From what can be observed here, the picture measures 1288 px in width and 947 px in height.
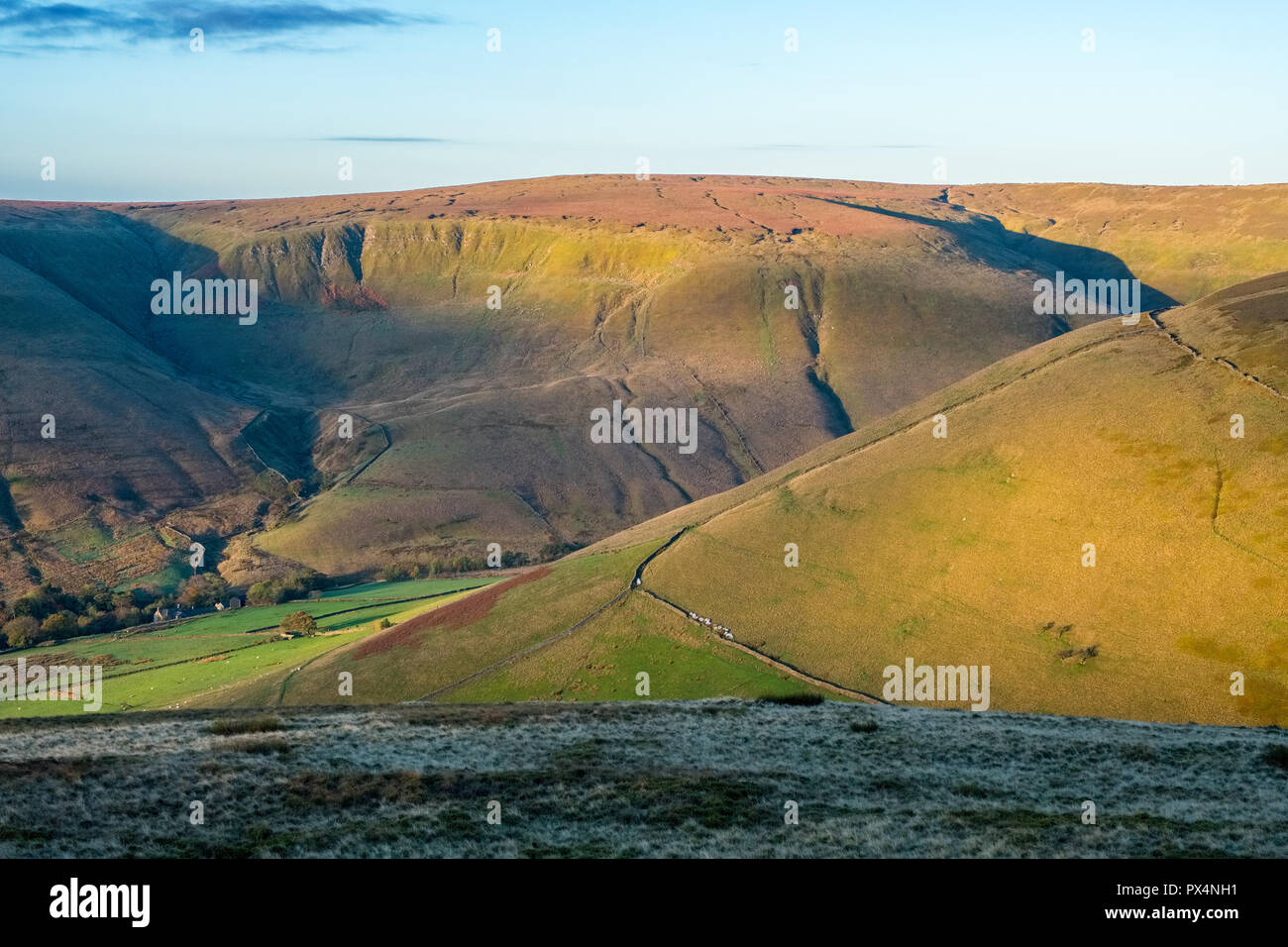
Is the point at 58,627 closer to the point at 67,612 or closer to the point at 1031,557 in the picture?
the point at 67,612

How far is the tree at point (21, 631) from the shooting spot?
343 ft

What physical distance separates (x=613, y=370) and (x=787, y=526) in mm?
127890

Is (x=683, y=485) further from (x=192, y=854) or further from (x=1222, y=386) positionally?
(x=192, y=854)

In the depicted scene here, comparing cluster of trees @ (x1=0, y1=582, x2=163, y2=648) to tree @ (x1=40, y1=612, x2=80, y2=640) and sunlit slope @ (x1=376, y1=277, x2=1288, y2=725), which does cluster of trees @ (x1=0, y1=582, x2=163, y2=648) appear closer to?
tree @ (x1=40, y1=612, x2=80, y2=640)

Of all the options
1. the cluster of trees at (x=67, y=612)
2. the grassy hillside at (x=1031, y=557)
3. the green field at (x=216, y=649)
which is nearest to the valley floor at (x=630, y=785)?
the grassy hillside at (x=1031, y=557)

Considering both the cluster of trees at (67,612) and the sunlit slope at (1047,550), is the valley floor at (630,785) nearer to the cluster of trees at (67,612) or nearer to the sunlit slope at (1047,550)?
the sunlit slope at (1047,550)

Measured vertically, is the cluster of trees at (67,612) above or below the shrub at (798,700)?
below

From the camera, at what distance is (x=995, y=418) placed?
74.4m

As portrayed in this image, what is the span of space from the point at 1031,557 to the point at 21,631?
3631 inches

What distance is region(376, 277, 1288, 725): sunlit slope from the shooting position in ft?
171

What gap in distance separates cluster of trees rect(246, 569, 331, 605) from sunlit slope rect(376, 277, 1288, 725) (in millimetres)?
52909

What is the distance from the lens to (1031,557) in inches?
2420

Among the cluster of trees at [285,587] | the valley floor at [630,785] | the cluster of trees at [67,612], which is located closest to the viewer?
the valley floor at [630,785]

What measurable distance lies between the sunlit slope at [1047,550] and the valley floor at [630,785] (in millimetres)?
16013
